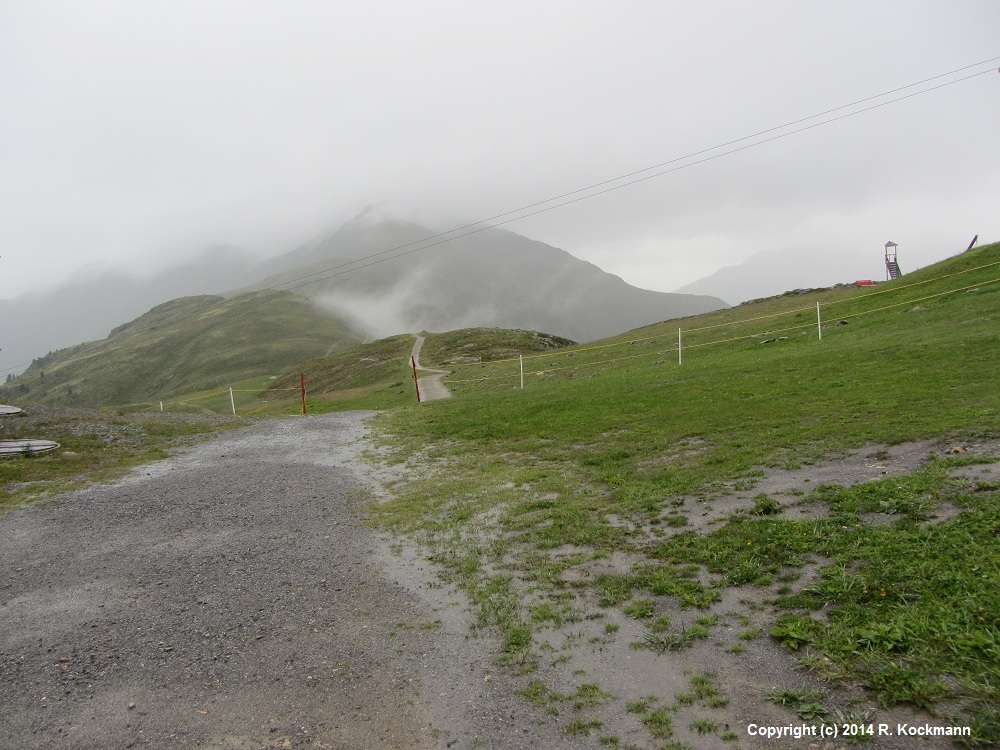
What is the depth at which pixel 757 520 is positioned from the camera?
9.11m

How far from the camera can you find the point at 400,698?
20.4 feet

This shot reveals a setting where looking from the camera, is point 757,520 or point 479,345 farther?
point 479,345

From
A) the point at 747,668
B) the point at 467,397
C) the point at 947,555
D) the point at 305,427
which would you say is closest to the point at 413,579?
the point at 747,668

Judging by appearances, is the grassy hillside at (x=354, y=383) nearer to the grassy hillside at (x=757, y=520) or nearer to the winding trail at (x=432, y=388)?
the winding trail at (x=432, y=388)

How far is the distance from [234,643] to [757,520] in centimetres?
815

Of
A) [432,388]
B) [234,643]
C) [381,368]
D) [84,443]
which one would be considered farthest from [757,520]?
[381,368]

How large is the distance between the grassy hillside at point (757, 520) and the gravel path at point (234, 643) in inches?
34.3

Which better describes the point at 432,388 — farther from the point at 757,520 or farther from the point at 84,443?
the point at 757,520

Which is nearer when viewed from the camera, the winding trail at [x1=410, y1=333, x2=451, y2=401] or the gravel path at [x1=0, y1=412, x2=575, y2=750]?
the gravel path at [x1=0, y1=412, x2=575, y2=750]

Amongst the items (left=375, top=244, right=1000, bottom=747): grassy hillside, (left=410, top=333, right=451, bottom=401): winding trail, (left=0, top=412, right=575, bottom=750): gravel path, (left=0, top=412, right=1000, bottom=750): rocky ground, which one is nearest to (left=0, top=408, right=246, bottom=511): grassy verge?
(left=0, top=412, right=575, bottom=750): gravel path

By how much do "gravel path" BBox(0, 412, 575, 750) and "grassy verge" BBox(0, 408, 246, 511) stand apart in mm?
4848

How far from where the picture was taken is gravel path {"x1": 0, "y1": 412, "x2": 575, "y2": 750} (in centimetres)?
584

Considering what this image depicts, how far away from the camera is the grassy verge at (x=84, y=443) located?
1723cm

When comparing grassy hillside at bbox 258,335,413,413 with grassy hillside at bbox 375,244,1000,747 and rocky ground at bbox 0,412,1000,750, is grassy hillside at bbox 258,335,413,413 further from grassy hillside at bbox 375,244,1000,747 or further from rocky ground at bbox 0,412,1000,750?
rocky ground at bbox 0,412,1000,750
